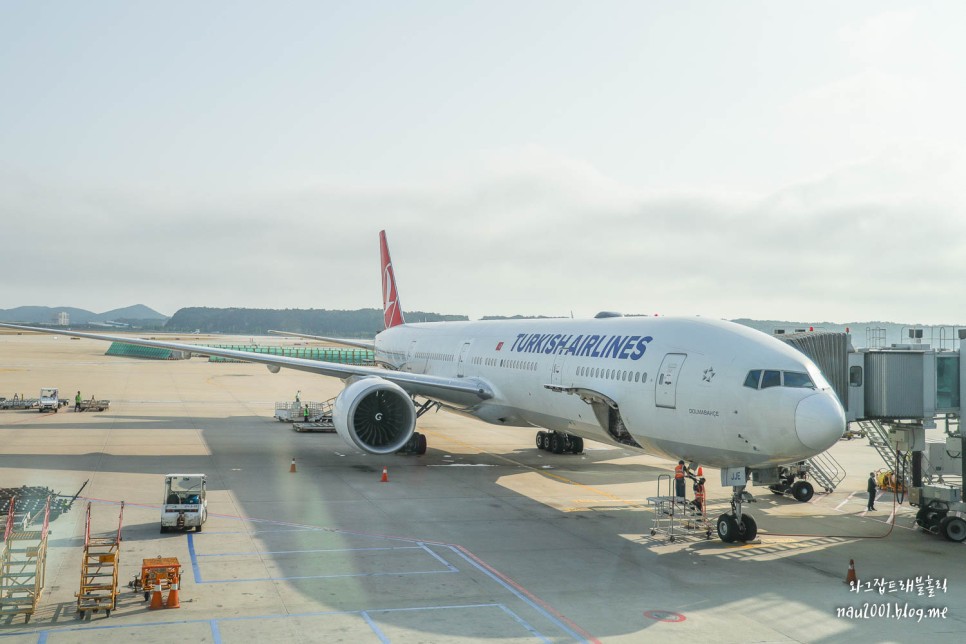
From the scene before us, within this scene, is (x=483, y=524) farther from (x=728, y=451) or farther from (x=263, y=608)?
(x=263, y=608)

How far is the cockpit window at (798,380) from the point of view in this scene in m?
16.3

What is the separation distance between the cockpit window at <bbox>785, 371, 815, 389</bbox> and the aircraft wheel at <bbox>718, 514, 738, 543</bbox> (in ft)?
10.6

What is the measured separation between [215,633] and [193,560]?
4.07 meters

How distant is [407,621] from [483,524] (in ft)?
21.8

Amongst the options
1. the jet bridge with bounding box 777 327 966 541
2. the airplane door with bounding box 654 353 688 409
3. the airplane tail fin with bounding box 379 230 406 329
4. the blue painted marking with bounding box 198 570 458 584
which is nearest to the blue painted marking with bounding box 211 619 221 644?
the blue painted marking with bounding box 198 570 458 584

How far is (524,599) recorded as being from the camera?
13.3 metres

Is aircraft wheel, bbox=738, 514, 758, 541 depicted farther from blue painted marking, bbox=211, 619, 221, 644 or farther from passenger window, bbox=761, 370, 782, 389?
blue painted marking, bbox=211, 619, 221, 644

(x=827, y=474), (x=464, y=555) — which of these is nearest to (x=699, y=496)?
(x=464, y=555)

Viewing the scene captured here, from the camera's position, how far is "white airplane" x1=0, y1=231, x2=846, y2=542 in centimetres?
1627

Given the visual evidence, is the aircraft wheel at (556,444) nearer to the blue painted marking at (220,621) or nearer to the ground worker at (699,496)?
the ground worker at (699,496)

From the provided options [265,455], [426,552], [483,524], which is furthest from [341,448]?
[426,552]

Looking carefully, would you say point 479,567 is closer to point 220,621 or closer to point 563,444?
point 220,621

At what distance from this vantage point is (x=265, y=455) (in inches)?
1130

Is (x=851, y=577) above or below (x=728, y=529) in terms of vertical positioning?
below
